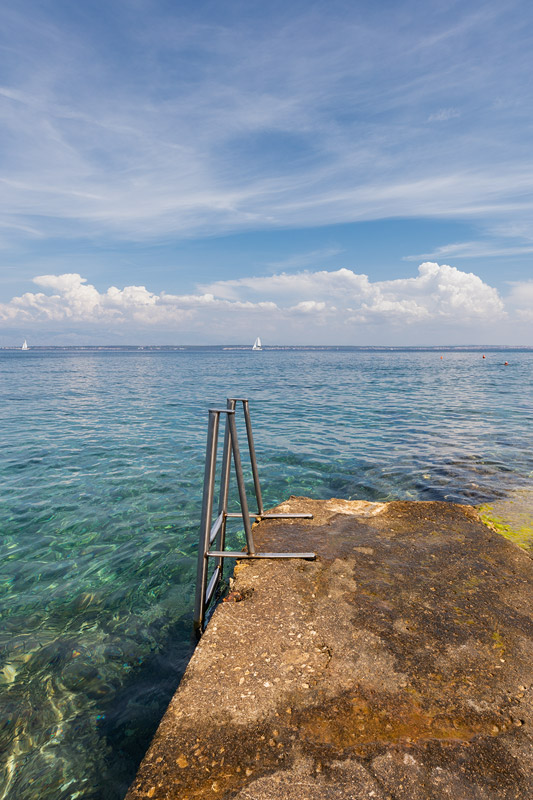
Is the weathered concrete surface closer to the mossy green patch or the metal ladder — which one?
the metal ladder

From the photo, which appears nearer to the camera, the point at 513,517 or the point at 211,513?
the point at 211,513

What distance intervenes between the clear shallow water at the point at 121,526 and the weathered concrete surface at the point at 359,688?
1244mm

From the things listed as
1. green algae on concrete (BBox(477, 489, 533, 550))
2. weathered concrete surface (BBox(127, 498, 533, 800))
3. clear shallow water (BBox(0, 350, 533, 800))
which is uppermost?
weathered concrete surface (BBox(127, 498, 533, 800))

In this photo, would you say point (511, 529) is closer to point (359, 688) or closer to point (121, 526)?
point (359, 688)

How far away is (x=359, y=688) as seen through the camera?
296 centimetres

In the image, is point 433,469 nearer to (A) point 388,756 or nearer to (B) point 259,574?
(B) point 259,574

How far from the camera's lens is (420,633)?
3551mm

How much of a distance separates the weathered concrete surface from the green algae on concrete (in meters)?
1.51

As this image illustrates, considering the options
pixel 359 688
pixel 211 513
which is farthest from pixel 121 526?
pixel 359 688

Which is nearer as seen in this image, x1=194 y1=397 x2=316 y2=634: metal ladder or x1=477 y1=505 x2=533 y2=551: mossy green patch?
x1=194 y1=397 x2=316 y2=634: metal ladder

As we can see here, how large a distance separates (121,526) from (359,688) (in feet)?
19.6

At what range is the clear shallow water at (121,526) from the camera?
3.69 metres

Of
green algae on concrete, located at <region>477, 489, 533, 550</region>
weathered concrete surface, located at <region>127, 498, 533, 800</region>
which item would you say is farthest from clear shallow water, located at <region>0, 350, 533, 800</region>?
weathered concrete surface, located at <region>127, 498, 533, 800</region>

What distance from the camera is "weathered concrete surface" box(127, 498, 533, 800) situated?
2.38 meters
